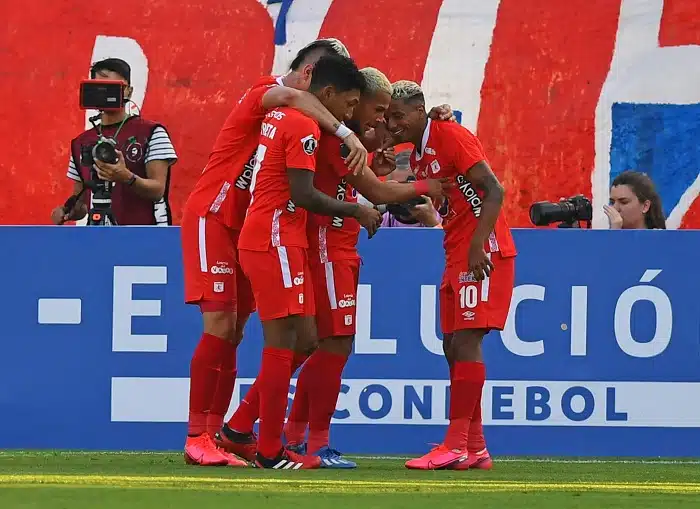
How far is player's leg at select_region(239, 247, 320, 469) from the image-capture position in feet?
22.2

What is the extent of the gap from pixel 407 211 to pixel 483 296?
1952 millimetres

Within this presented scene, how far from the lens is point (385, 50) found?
452 inches

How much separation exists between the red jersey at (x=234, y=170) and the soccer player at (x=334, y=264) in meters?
0.34

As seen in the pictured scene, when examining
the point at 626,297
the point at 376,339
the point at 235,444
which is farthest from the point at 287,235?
the point at 626,297

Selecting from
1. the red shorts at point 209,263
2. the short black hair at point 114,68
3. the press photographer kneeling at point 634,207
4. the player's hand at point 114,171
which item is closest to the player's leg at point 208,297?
the red shorts at point 209,263

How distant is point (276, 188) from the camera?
683 cm

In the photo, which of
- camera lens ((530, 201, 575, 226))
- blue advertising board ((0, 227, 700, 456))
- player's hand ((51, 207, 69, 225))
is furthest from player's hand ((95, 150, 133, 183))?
camera lens ((530, 201, 575, 226))

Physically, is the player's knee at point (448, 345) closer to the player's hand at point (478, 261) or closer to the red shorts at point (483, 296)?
the red shorts at point (483, 296)

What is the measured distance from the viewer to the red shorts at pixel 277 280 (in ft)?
22.2

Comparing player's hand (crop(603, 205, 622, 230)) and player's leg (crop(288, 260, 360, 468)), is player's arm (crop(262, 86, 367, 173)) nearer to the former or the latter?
player's leg (crop(288, 260, 360, 468))

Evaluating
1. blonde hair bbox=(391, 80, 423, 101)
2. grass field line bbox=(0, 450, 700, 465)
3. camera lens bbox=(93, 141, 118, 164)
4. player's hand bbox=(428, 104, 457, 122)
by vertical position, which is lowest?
grass field line bbox=(0, 450, 700, 465)

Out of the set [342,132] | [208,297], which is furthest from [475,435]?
[342,132]

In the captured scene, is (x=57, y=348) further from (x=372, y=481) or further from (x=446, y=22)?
(x=446, y=22)

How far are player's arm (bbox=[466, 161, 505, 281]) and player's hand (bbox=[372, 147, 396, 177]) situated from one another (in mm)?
601
